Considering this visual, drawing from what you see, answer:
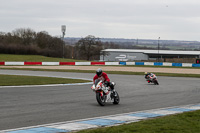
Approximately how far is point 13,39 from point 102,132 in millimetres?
100858

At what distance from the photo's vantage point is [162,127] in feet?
26.7

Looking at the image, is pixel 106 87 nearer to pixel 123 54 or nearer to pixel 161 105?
pixel 161 105

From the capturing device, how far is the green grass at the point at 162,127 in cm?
769

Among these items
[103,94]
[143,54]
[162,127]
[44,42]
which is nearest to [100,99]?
[103,94]

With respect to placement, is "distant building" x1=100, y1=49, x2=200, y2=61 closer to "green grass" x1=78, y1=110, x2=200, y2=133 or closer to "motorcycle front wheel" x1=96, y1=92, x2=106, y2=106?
"motorcycle front wheel" x1=96, y1=92, x2=106, y2=106

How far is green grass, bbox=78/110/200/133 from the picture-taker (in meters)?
7.69

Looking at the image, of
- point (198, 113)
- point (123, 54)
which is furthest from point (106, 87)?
point (123, 54)

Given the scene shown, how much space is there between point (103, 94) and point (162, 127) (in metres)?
5.07

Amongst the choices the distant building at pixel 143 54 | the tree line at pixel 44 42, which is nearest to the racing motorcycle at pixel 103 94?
the tree line at pixel 44 42

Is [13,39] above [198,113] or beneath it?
above

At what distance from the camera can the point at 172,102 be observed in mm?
14203

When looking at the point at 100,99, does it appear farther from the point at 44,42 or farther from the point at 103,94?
the point at 44,42

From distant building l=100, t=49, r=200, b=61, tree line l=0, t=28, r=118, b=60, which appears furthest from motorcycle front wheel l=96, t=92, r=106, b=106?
distant building l=100, t=49, r=200, b=61

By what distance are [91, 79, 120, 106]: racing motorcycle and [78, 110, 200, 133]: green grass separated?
348 centimetres
